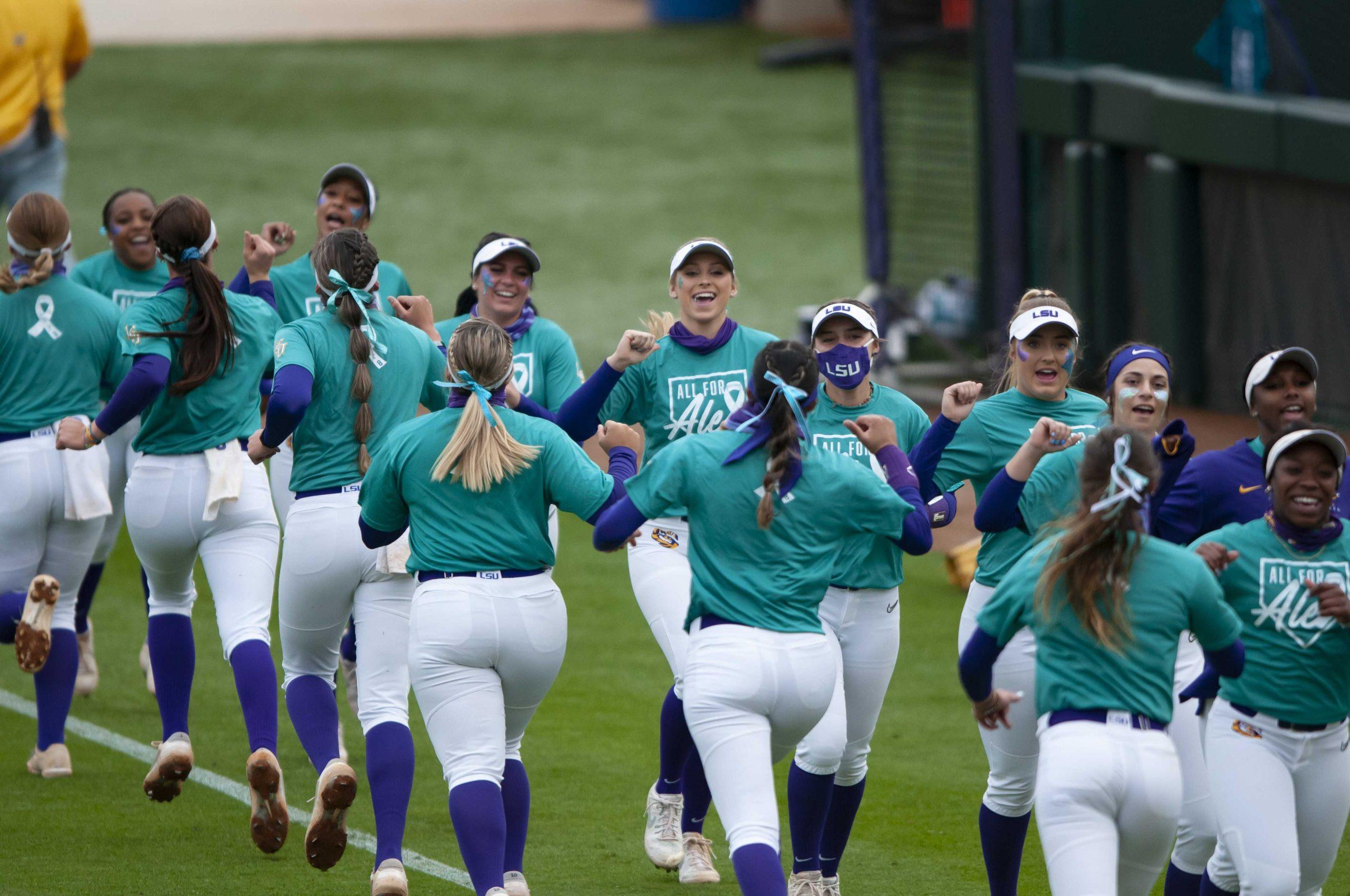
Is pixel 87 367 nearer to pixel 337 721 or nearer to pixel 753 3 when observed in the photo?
pixel 337 721

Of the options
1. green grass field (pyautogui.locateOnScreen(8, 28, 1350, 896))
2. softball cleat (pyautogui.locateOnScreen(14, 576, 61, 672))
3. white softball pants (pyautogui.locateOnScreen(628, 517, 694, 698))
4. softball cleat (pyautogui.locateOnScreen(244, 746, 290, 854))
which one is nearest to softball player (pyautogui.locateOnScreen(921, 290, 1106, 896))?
green grass field (pyautogui.locateOnScreen(8, 28, 1350, 896))

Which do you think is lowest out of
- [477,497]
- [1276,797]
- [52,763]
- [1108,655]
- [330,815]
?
[52,763]

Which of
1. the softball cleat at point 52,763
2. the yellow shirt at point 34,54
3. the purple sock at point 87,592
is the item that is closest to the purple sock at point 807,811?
the softball cleat at point 52,763

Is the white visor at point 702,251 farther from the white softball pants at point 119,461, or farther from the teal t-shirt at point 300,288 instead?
the white softball pants at point 119,461

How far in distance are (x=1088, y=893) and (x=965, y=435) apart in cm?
165

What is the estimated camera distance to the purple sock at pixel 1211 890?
189 inches

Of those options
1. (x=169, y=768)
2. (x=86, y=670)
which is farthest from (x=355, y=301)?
(x=86, y=670)

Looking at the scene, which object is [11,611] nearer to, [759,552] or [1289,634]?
[759,552]

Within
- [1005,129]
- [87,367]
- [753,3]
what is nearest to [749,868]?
[87,367]

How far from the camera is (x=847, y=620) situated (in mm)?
5289

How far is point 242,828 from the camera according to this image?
20.7ft

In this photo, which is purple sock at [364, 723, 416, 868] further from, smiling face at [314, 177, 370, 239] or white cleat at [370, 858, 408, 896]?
smiling face at [314, 177, 370, 239]

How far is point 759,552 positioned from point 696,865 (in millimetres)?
1719

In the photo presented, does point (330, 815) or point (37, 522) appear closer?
point (330, 815)
